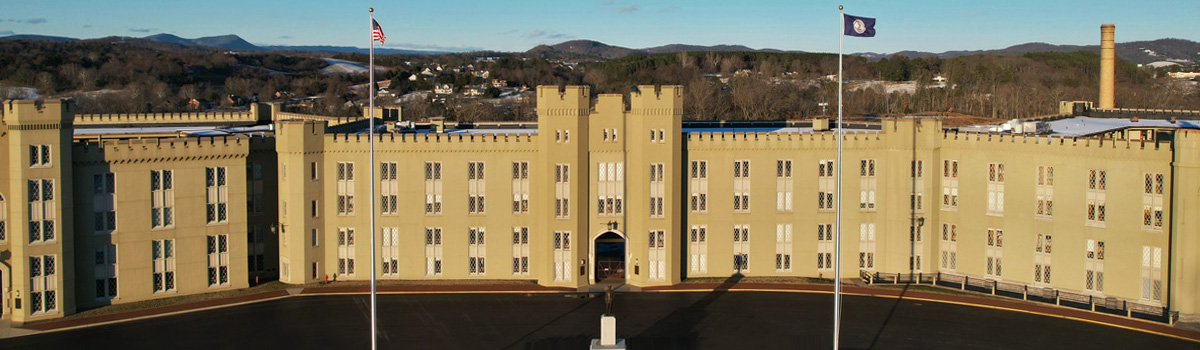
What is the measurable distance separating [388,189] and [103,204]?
1275 cm

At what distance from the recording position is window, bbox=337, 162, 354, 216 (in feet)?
174

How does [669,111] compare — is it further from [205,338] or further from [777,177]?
[205,338]

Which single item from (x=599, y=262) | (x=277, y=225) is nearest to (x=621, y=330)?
(x=599, y=262)

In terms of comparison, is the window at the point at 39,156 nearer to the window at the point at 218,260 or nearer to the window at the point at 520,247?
the window at the point at 218,260

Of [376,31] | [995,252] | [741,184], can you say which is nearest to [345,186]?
[376,31]

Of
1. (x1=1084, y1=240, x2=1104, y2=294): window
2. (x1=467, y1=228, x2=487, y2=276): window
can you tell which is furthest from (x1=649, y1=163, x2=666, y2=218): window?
(x1=1084, y1=240, x2=1104, y2=294): window

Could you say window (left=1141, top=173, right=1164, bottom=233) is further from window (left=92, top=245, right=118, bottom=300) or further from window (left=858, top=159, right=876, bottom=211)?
window (left=92, top=245, right=118, bottom=300)

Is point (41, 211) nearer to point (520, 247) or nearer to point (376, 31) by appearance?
A: point (376, 31)

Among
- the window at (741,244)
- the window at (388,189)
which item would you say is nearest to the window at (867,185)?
the window at (741,244)

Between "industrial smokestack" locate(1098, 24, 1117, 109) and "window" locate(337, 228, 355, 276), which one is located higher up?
"industrial smokestack" locate(1098, 24, 1117, 109)

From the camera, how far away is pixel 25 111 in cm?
4453

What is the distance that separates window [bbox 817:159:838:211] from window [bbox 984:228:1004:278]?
7692mm

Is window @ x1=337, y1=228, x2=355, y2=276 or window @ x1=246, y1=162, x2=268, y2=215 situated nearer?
window @ x1=246, y1=162, x2=268, y2=215

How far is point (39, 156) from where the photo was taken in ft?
148
